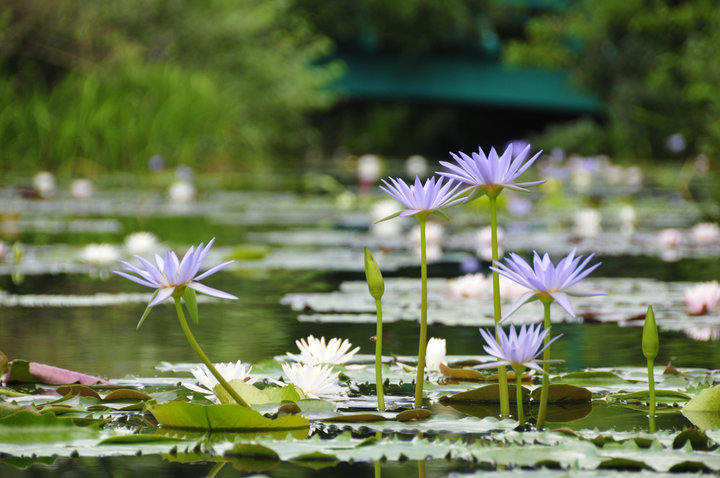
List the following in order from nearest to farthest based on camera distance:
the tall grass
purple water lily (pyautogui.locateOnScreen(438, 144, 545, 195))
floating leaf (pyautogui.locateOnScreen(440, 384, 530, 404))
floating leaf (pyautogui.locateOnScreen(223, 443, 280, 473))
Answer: floating leaf (pyautogui.locateOnScreen(223, 443, 280, 473))
purple water lily (pyautogui.locateOnScreen(438, 144, 545, 195))
floating leaf (pyautogui.locateOnScreen(440, 384, 530, 404))
the tall grass

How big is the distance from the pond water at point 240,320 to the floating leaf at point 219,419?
116 millimetres

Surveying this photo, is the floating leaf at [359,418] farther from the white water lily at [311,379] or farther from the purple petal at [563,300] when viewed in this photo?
the purple petal at [563,300]

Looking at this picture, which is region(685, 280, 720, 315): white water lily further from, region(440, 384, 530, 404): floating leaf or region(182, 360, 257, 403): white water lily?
region(182, 360, 257, 403): white water lily

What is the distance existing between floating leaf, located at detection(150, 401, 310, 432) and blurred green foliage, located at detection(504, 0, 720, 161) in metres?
16.9

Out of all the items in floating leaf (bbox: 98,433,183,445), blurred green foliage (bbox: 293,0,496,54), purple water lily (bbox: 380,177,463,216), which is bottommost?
floating leaf (bbox: 98,433,183,445)

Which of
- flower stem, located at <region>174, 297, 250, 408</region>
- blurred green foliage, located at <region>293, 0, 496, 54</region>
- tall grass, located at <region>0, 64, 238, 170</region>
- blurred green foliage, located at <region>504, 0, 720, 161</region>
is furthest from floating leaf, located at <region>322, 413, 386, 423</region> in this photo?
blurred green foliage, located at <region>293, 0, 496, 54</region>

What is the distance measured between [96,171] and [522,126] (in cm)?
2536

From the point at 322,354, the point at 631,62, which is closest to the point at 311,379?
the point at 322,354

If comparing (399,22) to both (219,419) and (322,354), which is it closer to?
(322,354)

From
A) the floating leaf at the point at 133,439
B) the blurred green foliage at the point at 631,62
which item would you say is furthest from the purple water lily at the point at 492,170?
the blurred green foliage at the point at 631,62

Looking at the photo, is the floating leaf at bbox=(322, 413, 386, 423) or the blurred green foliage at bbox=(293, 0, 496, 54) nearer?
the floating leaf at bbox=(322, 413, 386, 423)

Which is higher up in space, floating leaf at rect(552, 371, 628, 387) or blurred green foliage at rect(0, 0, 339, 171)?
blurred green foliage at rect(0, 0, 339, 171)

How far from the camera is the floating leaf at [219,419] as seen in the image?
4.43ft

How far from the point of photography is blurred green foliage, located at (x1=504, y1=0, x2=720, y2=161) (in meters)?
19.7
